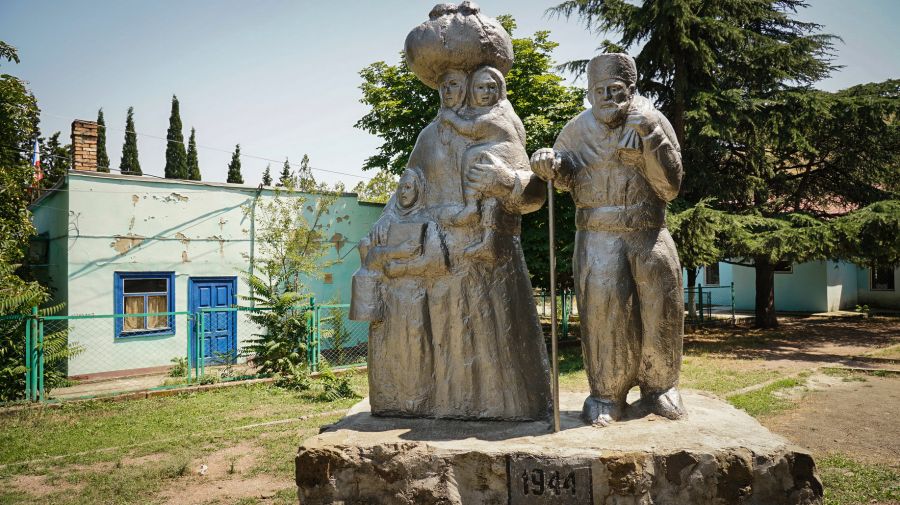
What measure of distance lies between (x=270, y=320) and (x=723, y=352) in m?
8.93

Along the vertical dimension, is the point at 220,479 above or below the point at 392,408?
below

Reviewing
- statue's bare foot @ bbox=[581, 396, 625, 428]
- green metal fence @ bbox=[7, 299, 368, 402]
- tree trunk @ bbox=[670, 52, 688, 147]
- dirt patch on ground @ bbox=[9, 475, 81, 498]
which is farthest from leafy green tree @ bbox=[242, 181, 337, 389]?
statue's bare foot @ bbox=[581, 396, 625, 428]

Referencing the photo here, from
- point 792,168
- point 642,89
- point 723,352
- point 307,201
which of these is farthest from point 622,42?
point 307,201

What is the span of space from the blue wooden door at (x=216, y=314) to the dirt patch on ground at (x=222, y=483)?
6.65 meters

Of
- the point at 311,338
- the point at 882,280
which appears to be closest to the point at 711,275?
the point at 882,280

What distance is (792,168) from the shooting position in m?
15.0

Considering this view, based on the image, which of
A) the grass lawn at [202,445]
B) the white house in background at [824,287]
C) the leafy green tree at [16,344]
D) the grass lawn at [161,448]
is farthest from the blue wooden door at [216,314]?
the white house in background at [824,287]

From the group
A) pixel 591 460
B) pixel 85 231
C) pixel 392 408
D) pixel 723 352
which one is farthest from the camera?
pixel 723 352

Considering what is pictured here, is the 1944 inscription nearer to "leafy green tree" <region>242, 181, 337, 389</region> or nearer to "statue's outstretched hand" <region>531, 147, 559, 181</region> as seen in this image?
"statue's outstretched hand" <region>531, 147, 559, 181</region>

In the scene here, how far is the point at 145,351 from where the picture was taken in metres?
11.9

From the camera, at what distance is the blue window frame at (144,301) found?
11.7 meters

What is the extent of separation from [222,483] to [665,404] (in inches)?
146

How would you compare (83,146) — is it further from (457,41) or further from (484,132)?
(484,132)

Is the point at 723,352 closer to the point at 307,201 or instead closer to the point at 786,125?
the point at 786,125
